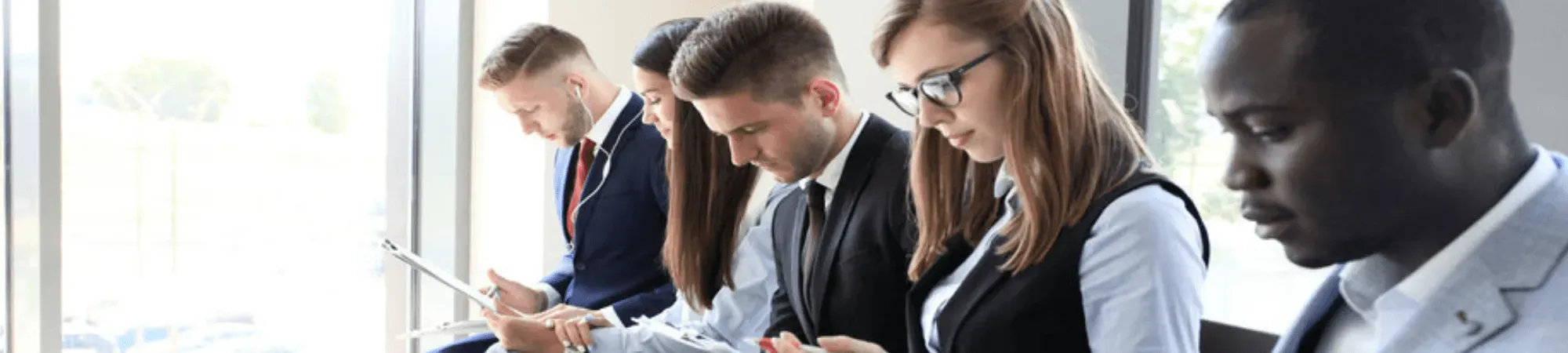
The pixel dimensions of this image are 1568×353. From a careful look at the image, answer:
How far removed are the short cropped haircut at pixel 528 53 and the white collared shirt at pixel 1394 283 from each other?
244 cm

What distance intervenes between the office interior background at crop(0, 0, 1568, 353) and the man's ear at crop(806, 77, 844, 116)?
88 centimetres

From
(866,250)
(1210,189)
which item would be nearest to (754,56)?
(866,250)

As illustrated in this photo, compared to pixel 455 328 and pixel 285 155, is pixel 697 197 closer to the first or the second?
pixel 455 328

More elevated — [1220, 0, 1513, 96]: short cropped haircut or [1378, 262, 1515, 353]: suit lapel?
[1220, 0, 1513, 96]: short cropped haircut

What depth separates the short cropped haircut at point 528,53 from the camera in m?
3.09

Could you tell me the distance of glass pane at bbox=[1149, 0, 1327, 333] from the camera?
2518mm

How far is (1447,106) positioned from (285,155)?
410cm

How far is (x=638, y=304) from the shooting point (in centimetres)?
281

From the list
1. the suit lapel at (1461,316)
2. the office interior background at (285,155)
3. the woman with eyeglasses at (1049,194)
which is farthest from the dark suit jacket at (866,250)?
the suit lapel at (1461,316)

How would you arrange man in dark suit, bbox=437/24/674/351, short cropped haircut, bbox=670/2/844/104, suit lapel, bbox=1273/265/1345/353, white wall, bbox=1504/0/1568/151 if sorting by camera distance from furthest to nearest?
man in dark suit, bbox=437/24/674/351 → short cropped haircut, bbox=670/2/844/104 → white wall, bbox=1504/0/1568/151 → suit lapel, bbox=1273/265/1345/353

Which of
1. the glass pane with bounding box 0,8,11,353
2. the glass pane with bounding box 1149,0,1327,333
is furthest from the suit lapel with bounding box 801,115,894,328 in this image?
the glass pane with bounding box 0,8,11,353

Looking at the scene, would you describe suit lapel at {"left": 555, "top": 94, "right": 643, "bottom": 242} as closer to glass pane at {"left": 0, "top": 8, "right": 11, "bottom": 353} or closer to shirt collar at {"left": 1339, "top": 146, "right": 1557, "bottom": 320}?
glass pane at {"left": 0, "top": 8, "right": 11, "bottom": 353}

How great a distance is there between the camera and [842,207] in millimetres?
2061

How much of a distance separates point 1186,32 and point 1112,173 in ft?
4.31
